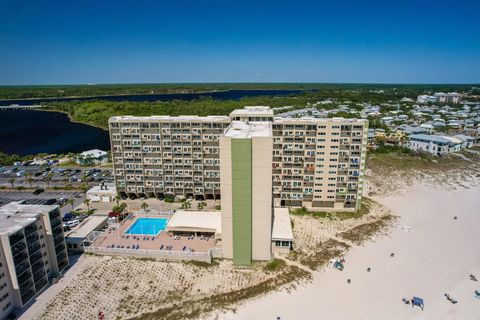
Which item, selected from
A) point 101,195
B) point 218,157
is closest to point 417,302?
point 218,157

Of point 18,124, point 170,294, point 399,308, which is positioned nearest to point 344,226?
point 399,308

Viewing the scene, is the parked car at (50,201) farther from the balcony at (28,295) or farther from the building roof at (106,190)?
the balcony at (28,295)

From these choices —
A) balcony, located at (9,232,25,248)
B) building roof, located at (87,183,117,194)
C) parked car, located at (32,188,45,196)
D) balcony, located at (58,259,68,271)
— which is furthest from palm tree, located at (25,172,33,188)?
balcony, located at (9,232,25,248)

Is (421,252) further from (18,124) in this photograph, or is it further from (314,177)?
(18,124)

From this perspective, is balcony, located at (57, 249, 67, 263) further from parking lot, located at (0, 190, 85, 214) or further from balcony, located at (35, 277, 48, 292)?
parking lot, located at (0, 190, 85, 214)

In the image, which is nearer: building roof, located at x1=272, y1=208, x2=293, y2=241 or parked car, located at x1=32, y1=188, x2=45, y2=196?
building roof, located at x1=272, y1=208, x2=293, y2=241

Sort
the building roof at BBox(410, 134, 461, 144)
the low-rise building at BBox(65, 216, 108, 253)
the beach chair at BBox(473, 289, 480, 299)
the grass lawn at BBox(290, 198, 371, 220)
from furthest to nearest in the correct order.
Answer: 1. the building roof at BBox(410, 134, 461, 144)
2. the grass lawn at BBox(290, 198, 371, 220)
3. the low-rise building at BBox(65, 216, 108, 253)
4. the beach chair at BBox(473, 289, 480, 299)

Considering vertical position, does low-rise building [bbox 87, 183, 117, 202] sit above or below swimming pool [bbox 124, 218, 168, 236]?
above
